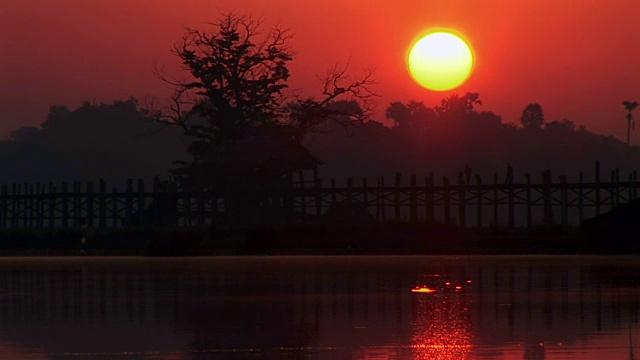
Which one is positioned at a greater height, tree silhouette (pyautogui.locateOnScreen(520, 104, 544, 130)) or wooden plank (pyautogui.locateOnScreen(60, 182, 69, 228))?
tree silhouette (pyautogui.locateOnScreen(520, 104, 544, 130))

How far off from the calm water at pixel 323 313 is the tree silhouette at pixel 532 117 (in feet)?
501

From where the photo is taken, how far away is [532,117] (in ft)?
609

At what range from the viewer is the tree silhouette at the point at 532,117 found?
185 metres

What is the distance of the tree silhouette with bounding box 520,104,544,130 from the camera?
185m

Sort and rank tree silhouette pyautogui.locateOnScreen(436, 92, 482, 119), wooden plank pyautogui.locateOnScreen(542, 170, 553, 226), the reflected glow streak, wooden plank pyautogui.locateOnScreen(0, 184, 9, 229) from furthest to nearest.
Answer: tree silhouette pyautogui.locateOnScreen(436, 92, 482, 119) → wooden plank pyautogui.locateOnScreen(0, 184, 9, 229) → wooden plank pyautogui.locateOnScreen(542, 170, 553, 226) → the reflected glow streak

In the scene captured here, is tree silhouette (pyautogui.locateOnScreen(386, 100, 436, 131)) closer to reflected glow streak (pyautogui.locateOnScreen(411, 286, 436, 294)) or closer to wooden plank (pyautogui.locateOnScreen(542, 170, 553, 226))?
wooden plank (pyautogui.locateOnScreen(542, 170, 553, 226))

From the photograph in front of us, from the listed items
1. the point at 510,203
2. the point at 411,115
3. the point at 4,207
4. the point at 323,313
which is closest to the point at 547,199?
the point at 510,203

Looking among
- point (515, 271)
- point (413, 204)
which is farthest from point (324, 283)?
point (413, 204)

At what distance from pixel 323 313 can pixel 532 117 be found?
553ft

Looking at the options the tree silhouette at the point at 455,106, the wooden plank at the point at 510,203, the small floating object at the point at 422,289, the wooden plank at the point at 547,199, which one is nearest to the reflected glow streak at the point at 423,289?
the small floating object at the point at 422,289

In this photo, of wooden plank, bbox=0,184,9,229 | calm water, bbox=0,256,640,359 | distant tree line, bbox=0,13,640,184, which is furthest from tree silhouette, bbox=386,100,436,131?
calm water, bbox=0,256,640,359

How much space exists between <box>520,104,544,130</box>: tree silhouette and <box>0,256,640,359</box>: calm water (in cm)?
15273

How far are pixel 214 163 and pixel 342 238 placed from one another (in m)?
20.1

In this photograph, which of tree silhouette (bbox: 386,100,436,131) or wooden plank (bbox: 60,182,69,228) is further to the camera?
tree silhouette (bbox: 386,100,436,131)
